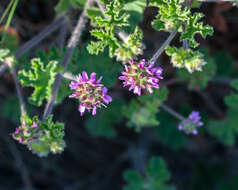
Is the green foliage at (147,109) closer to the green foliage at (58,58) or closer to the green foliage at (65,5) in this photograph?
the green foliage at (58,58)

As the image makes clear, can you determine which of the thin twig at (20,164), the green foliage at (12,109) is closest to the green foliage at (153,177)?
the green foliage at (12,109)

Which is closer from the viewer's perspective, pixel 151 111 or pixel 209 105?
pixel 151 111

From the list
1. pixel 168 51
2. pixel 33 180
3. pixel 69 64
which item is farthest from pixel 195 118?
pixel 33 180

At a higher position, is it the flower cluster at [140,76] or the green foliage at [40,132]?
the flower cluster at [140,76]

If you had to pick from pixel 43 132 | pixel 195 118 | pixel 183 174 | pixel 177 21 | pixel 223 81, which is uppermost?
pixel 223 81

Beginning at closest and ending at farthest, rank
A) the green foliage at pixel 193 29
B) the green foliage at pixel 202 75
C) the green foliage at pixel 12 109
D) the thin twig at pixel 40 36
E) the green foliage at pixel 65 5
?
the green foliage at pixel 193 29
the green foliage at pixel 65 5
the thin twig at pixel 40 36
the green foliage at pixel 202 75
the green foliage at pixel 12 109

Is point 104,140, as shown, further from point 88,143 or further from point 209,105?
point 209,105
